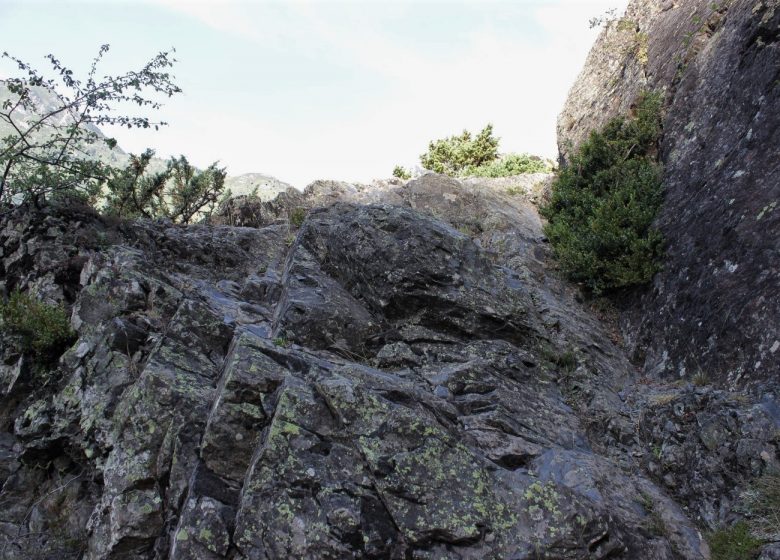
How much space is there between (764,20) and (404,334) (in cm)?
1238

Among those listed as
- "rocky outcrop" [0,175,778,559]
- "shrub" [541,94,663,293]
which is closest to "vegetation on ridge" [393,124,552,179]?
"shrub" [541,94,663,293]

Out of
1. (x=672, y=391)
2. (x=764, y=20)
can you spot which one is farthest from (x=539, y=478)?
(x=764, y=20)

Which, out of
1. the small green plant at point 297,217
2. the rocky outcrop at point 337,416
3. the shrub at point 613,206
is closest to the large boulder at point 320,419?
the rocky outcrop at point 337,416

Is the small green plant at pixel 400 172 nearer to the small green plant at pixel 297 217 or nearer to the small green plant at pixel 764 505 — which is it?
the small green plant at pixel 297 217

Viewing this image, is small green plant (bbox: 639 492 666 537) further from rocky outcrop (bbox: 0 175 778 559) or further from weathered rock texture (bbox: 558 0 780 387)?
weathered rock texture (bbox: 558 0 780 387)

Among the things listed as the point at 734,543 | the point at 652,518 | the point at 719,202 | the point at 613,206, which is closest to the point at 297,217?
the point at 613,206

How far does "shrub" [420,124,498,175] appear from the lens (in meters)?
32.1

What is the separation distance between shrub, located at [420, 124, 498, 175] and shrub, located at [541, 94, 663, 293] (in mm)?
13833

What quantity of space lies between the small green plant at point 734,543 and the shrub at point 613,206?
693cm

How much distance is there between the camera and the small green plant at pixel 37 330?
9.76m

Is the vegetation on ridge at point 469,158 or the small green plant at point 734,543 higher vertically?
the vegetation on ridge at point 469,158

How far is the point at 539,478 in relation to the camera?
25.7ft

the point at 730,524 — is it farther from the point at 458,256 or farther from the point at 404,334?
the point at 458,256

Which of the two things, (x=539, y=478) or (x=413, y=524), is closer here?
(x=413, y=524)
